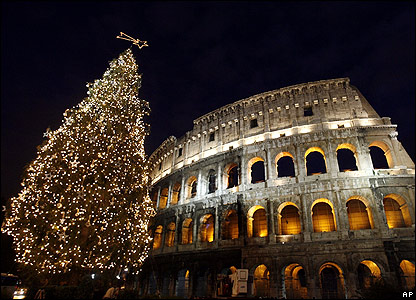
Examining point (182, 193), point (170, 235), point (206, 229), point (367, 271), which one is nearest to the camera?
point (367, 271)

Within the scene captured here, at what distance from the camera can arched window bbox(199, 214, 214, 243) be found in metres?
23.4

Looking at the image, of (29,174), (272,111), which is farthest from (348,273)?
(29,174)

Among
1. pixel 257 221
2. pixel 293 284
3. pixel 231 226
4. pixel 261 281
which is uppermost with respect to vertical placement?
pixel 257 221

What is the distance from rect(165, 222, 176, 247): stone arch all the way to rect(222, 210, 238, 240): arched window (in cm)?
596

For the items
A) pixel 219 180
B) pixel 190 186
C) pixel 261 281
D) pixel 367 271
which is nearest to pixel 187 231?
pixel 190 186

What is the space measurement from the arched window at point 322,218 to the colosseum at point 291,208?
0.07 metres

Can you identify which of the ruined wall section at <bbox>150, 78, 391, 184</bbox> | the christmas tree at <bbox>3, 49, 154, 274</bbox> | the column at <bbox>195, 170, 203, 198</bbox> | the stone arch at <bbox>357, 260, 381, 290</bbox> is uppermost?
the ruined wall section at <bbox>150, 78, 391, 184</bbox>

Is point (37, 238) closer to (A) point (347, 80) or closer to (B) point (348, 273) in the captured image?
(B) point (348, 273)

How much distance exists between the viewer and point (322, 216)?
64.5 ft

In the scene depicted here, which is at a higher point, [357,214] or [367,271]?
[357,214]

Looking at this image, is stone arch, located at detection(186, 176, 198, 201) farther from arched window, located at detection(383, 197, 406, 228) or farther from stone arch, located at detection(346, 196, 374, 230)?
arched window, located at detection(383, 197, 406, 228)

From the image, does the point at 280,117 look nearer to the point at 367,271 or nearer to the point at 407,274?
the point at 367,271

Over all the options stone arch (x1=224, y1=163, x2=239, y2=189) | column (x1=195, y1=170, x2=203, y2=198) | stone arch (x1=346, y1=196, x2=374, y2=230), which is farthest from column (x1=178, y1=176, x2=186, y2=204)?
stone arch (x1=346, y1=196, x2=374, y2=230)

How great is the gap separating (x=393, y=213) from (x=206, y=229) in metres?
14.2
